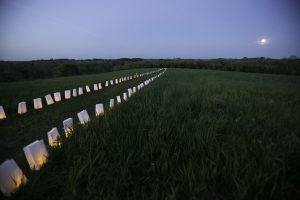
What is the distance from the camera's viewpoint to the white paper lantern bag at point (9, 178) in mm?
2070

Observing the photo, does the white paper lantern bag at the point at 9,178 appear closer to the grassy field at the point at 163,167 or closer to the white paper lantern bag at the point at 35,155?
the grassy field at the point at 163,167

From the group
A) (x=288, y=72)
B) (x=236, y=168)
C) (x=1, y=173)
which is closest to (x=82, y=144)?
(x=1, y=173)

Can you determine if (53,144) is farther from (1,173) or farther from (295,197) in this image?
(295,197)

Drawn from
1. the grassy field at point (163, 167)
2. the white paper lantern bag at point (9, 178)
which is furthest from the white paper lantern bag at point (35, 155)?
the white paper lantern bag at point (9, 178)

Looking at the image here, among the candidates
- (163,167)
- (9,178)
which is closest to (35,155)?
(9,178)

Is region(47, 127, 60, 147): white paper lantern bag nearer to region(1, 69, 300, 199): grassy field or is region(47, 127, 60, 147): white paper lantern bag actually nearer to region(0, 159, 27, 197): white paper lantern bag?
region(1, 69, 300, 199): grassy field

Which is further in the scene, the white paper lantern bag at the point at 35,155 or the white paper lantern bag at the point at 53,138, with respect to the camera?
the white paper lantern bag at the point at 53,138

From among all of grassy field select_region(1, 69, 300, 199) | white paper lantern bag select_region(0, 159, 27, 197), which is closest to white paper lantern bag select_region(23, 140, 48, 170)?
grassy field select_region(1, 69, 300, 199)

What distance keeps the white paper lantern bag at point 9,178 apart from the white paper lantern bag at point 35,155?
0.24 m

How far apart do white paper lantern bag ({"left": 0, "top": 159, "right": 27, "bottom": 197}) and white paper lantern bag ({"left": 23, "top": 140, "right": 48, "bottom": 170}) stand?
0.24 m

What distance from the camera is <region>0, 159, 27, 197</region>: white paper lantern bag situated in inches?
81.5

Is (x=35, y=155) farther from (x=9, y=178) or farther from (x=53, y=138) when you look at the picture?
(x=53, y=138)

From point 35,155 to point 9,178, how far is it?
46cm

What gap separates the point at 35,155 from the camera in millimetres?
2564
